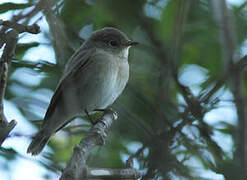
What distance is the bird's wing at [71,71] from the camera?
4488 millimetres

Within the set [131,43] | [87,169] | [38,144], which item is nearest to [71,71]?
[131,43]

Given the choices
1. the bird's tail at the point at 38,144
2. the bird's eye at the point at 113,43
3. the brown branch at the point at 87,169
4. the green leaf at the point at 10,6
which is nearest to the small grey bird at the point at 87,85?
the bird's tail at the point at 38,144

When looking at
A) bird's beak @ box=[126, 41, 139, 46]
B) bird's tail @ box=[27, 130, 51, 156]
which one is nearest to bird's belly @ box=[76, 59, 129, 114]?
bird's beak @ box=[126, 41, 139, 46]

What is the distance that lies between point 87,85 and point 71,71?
235mm

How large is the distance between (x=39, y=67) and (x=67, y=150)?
175 centimetres

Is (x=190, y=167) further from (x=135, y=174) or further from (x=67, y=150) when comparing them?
(x=67, y=150)

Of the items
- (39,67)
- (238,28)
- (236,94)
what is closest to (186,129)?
(236,94)

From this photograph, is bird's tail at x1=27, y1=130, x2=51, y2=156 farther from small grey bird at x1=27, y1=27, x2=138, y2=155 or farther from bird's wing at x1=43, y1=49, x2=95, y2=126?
bird's wing at x1=43, y1=49, x2=95, y2=126

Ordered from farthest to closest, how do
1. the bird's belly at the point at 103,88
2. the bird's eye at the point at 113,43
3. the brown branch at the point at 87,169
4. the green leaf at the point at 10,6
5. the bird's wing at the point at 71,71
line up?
the bird's eye at the point at 113,43 < the bird's belly at the point at 103,88 < the bird's wing at the point at 71,71 < the green leaf at the point at 10,6 < the brown branch at the point at 87,169

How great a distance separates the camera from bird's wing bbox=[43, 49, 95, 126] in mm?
4488

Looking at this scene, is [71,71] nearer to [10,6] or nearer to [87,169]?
[10,6]

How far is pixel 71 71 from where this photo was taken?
15.5ft

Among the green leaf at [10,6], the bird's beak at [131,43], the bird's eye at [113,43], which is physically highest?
the green leaf at [10,6]

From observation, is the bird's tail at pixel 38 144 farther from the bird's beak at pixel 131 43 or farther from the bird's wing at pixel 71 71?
the bird's beak at pixel 131 43
